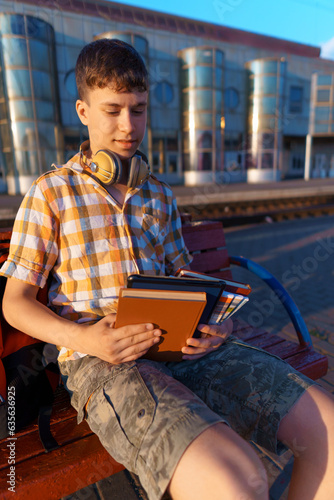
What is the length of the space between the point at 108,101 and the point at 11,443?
142cm

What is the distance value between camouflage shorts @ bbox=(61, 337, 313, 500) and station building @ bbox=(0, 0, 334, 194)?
1751 cm

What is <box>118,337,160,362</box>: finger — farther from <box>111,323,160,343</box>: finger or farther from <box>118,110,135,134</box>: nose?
<box>118,110,135,134</box>: nose

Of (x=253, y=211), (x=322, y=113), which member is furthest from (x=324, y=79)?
(x=253, y=211)

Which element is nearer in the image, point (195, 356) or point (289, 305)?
point (195, 356)

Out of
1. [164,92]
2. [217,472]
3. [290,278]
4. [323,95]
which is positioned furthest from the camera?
[323,95]

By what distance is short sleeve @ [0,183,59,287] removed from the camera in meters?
1.34

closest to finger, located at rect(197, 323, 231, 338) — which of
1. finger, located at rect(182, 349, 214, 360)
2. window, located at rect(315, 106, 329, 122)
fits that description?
finger, located at rect(182, 349, 214, 360)

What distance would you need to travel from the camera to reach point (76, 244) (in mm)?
1415

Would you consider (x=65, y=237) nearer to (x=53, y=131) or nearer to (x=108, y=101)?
(x=108, y=101)

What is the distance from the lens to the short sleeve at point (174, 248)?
1.81 meters

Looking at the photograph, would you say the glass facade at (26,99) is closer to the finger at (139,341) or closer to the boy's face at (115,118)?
the boy's face at (115,118)

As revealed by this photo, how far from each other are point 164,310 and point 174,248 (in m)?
0.70

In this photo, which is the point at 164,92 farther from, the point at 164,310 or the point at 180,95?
the point at 164,310

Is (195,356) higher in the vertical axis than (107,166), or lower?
lower
